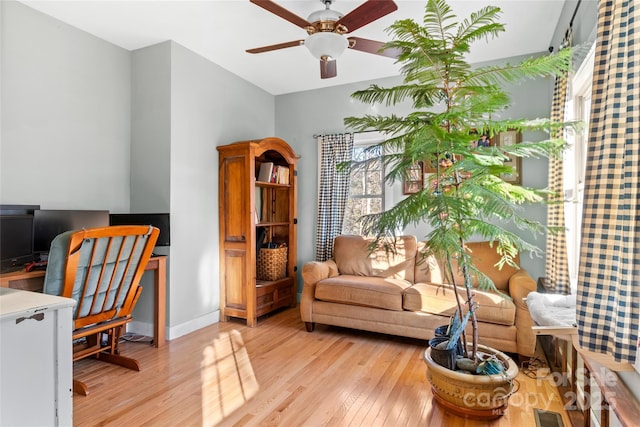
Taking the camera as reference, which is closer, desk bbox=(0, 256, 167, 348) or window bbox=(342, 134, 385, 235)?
desk bbox=(0, 256, 167, 348)

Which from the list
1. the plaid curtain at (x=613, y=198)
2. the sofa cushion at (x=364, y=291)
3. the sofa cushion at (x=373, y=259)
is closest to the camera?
the plaid curtain at (x=613, y=198)

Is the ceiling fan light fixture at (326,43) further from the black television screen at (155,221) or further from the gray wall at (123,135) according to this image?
the black television screen at (155,221)

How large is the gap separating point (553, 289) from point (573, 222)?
535 mm

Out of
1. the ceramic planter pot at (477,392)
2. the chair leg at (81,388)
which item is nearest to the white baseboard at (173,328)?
the chair leg at (81,388)

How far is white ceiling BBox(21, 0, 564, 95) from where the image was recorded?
2.58 m

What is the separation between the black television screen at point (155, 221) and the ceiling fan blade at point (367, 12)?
212cm

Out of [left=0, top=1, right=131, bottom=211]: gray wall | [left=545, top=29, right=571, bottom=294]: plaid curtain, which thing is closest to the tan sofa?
[left=545, top=29, right=571, bottom=294]: plaid curtain

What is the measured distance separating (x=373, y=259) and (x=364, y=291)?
595mm

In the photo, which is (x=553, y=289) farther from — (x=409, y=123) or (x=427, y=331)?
(x=409, y=123)

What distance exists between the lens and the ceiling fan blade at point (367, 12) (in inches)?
77.2

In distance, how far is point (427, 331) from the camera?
9.35ft

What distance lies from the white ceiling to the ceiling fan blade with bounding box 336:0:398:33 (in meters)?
0.45

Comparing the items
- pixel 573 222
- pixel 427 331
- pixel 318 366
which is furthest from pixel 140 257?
pixel 573 222

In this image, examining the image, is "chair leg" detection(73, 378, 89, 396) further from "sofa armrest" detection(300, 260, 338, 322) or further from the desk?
"sofa armrest" detection(300, 260, 338, 322)
